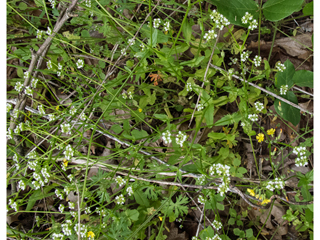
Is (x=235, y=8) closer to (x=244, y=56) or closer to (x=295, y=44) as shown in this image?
(x=244, y=56)

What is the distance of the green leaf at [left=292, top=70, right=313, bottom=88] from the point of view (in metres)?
2.26

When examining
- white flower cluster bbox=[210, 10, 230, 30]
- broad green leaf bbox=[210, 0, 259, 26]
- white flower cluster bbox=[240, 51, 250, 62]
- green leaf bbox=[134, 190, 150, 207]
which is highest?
broad green leaf bbox=[210, 0, 259, 26]

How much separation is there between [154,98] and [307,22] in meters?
2.14

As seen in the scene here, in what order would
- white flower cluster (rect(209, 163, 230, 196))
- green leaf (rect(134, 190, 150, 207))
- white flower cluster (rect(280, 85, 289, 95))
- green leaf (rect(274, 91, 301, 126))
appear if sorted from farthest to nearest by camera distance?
green leaf (rect(134, 190, 150, 207)) < green leaf (rect(274, 91, 301, 126)) < white flower cluster (rect(280, 85, 289, 95)) < white flower cluster (rect(209, 163, 230, 196))

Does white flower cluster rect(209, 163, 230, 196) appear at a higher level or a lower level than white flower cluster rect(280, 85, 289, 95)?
lower

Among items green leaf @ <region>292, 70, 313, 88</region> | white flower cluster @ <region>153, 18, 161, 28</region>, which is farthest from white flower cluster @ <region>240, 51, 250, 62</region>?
white flower cluster @ <region>153, 18, 161, 28</region>

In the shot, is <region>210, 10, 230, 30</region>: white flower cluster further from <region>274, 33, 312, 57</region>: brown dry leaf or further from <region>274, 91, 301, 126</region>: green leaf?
<region>274, 33, 312, 57</region>: brown dry leaf

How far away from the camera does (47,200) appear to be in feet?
11.1

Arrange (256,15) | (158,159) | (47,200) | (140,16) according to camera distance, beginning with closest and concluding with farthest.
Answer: (256,15) → (158,159) → (140,16) → (47,200)

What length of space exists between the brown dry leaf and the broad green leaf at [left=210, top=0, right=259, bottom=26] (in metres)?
0.79

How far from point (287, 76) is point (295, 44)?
2.50 feet

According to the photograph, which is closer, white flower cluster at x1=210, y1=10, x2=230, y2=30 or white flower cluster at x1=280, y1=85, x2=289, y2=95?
white flower cluster at x1=210, y1=10, x2=230, y2=30
